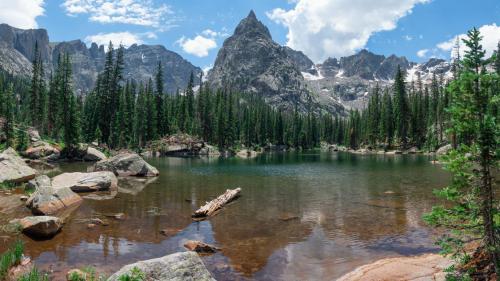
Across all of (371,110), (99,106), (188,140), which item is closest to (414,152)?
(371,110)

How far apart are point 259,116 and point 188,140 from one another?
64.0m

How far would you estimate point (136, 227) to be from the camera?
66.9ft

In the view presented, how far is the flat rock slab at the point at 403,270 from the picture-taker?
37.4 ft

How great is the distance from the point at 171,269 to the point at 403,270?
25.8 ft

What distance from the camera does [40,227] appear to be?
1750 centimetres

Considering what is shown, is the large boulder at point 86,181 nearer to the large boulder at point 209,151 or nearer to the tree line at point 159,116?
the tree line at point 159,116

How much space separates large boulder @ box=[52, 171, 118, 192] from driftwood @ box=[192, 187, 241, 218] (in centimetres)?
1155

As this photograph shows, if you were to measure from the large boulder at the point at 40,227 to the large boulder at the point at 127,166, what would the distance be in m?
25.2

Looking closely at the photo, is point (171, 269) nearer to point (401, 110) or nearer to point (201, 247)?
point (201, 247)

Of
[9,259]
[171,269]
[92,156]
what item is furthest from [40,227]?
[92,156]

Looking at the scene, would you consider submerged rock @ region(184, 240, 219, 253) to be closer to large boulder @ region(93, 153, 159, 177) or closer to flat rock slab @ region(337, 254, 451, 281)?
flat rock slab @ region(337, 254, 451, 281)

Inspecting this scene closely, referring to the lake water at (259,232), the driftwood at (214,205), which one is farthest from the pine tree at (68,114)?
the driftwood at (214,205)

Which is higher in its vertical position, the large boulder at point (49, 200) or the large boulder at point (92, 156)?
the large boulder at point (92, 156)

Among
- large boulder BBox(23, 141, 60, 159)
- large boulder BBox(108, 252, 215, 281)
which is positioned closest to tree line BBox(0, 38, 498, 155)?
large boulder BBox(23, 141, 60, 159)
